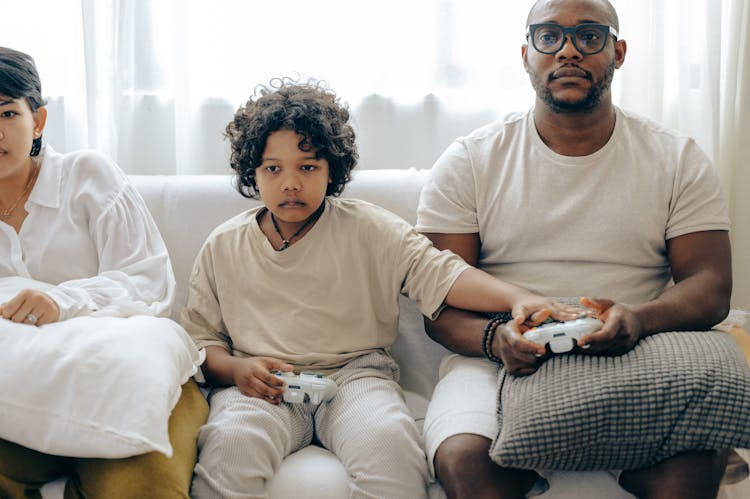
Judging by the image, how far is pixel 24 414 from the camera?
1.52 m

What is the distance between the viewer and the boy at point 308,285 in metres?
1.83

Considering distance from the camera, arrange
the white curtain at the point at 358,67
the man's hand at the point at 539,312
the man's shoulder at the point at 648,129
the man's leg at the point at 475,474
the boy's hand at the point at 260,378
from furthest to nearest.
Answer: the white curtain at the point at 358,67, the man's shoulder at the point at 648,129, the boy's hand at the point at 260,378, the man's hand at the point at 539,312, the man's leg at the point at 475,474

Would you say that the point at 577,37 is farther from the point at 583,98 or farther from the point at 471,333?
the point at 471,333

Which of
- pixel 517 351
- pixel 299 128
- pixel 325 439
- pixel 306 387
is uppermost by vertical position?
pixel 299 128

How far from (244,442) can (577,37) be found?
3.80 feet

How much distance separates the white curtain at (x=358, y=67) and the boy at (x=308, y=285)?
48 centimetres

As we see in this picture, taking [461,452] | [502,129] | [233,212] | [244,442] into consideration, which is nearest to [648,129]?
[502,129]

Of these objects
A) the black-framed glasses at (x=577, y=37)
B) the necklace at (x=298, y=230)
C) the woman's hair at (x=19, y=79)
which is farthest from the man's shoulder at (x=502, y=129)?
the woman's hair at (x=19, y=79)

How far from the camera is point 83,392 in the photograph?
4.99ft

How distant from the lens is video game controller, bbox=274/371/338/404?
70.7 inches

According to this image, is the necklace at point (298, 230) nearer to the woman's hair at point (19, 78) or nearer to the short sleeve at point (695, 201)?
the woman's hair at point (19, 78)

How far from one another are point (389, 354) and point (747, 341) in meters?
0.81

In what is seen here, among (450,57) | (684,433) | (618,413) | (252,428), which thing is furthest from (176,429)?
(450,57)

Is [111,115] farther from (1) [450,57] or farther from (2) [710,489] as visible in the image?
(2) [710,489]
